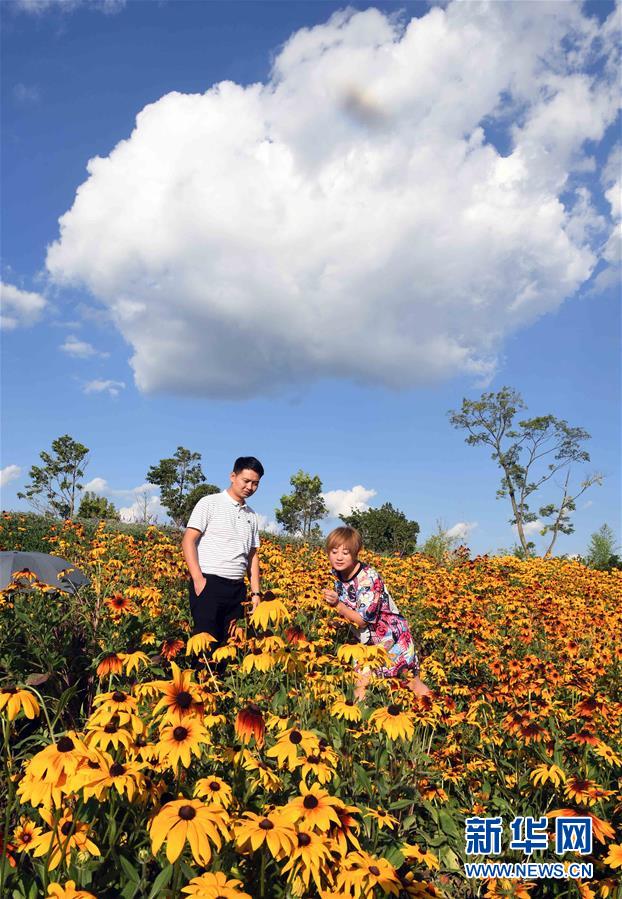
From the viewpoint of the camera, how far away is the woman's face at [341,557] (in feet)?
15.7

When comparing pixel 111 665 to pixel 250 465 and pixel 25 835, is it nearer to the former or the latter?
pixel 25 835

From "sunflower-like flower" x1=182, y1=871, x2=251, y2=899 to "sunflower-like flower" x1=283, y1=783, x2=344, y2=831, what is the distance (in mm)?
272

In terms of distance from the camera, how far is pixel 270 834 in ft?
5.54

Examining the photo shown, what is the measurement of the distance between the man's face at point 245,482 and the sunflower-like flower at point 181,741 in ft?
9.98

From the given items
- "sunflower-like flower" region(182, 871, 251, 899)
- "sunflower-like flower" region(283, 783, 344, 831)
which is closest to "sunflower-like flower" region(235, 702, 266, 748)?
"sunflower-like flower" region(283, 783, 344, 831)

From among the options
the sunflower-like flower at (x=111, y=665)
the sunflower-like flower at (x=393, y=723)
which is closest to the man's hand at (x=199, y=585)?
the sunflower-like flower at (x=111, y=665)

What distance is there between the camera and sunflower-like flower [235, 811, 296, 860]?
1653 mm

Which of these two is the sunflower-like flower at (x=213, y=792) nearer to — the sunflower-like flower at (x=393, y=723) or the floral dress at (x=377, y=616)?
the sunflower-like flower at (x=393, y=723)

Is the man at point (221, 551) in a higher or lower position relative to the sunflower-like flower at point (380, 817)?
higher

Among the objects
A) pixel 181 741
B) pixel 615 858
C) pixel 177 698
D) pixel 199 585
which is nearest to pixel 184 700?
pixel 177 698

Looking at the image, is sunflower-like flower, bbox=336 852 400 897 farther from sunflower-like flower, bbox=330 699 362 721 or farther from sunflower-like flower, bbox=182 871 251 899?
sunflower-like flower, bbox=330 699 362 721

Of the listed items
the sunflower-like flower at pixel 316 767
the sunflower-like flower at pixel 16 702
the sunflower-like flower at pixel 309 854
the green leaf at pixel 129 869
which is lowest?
the green leaf at pixel 129 869

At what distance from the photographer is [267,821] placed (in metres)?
1.76

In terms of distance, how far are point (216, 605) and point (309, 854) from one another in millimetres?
3467
